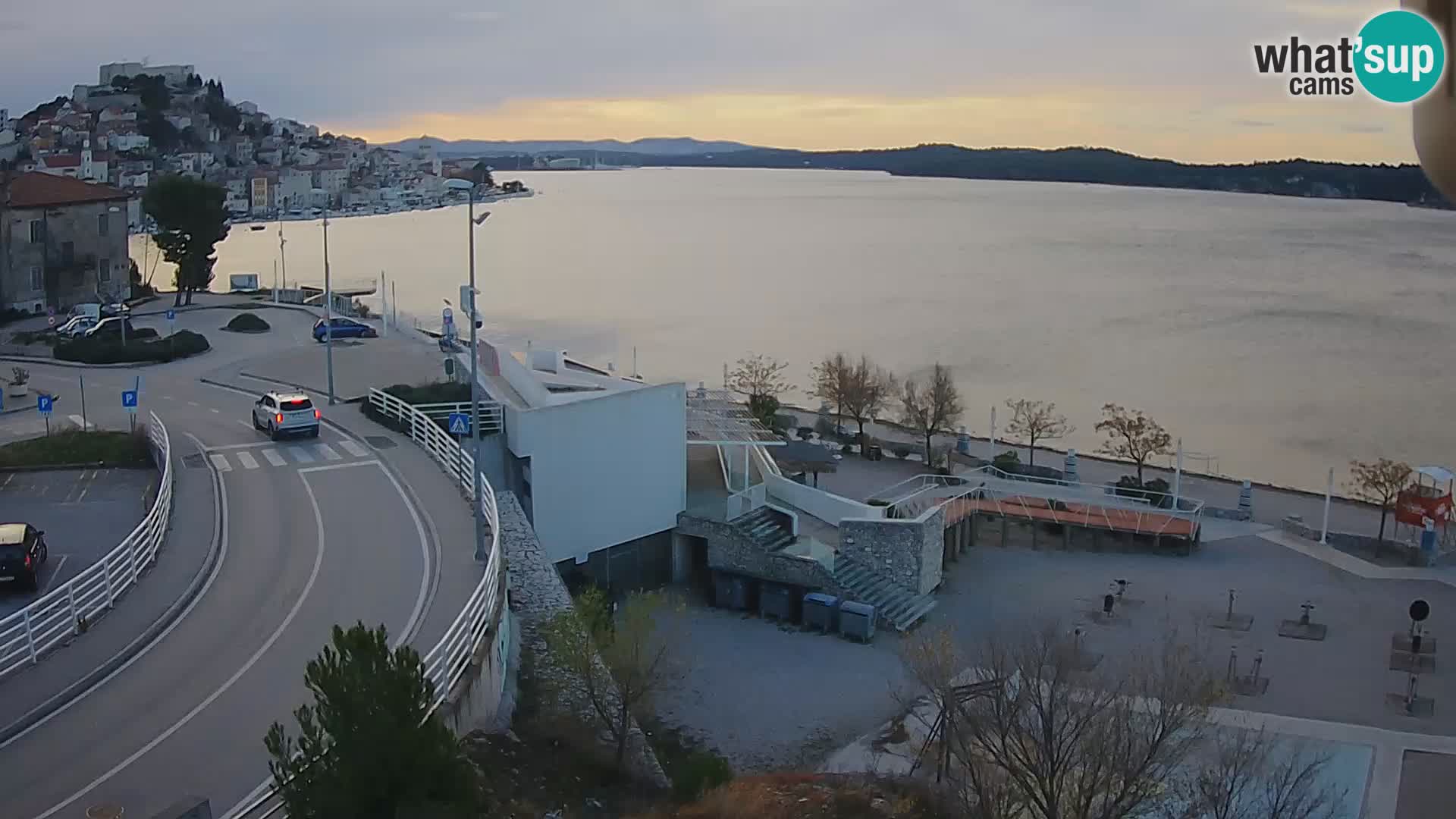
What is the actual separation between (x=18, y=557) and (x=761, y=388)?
34.1m

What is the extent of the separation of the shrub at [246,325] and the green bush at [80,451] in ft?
64.6

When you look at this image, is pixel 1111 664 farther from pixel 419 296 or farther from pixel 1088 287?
pixel 1088 287

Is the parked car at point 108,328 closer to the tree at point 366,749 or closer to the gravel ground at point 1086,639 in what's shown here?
the gravel ground at point 1086,639

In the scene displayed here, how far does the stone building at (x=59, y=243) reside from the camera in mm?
47500

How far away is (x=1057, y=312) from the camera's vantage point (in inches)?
3686

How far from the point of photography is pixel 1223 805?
11906 mm

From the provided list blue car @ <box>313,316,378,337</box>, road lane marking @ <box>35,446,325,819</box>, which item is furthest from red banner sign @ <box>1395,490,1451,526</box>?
blue car @ <box>313,316,378,337</box>

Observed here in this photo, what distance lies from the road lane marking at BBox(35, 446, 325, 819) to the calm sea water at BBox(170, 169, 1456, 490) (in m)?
40.1

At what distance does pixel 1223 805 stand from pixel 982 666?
456 centimetres

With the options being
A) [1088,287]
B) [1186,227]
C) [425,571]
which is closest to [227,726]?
[425,571]

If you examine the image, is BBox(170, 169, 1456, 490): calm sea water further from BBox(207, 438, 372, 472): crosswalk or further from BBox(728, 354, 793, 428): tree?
BBox(207, 438, 372, 472): crosswalk

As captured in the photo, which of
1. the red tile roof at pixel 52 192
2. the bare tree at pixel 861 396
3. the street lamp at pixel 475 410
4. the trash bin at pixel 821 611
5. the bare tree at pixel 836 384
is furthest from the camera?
the red tile roof at pixel 52 192

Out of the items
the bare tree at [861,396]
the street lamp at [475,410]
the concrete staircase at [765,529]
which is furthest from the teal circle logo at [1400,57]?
the bare tree at [861,396]

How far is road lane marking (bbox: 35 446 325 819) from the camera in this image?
1098cm
